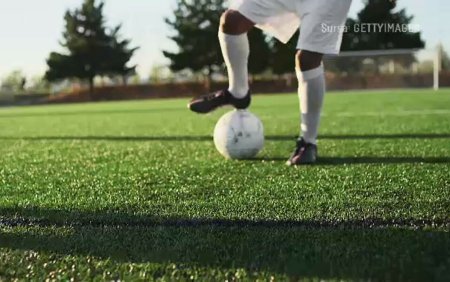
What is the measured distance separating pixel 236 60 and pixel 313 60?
0.63 meters

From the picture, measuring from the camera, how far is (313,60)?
438 cm

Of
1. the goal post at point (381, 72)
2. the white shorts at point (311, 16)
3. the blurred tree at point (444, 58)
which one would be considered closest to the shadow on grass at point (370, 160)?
the white shorts at point (311, 16)

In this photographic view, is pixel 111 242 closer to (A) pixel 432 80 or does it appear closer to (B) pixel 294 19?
(B) pixel 294 19

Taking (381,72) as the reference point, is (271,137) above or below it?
above

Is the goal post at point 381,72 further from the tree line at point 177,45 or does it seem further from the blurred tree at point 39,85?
the blurred tree at point 39,85

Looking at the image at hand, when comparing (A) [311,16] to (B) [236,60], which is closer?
(A) [311,16]

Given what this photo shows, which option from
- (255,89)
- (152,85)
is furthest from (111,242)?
(152,85)

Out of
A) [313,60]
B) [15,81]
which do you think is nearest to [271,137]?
[313,60]

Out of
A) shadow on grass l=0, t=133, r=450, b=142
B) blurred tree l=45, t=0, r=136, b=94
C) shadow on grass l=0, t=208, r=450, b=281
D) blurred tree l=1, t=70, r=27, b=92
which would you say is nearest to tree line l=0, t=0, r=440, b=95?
blurred tree l=45, t=0, r=136, b=94

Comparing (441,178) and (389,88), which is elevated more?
→ (441,178)

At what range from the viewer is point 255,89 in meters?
41.8

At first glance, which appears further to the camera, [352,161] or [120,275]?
[352,161]

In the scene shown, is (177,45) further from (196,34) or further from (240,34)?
(240,34)

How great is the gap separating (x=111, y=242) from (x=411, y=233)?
110 cm
